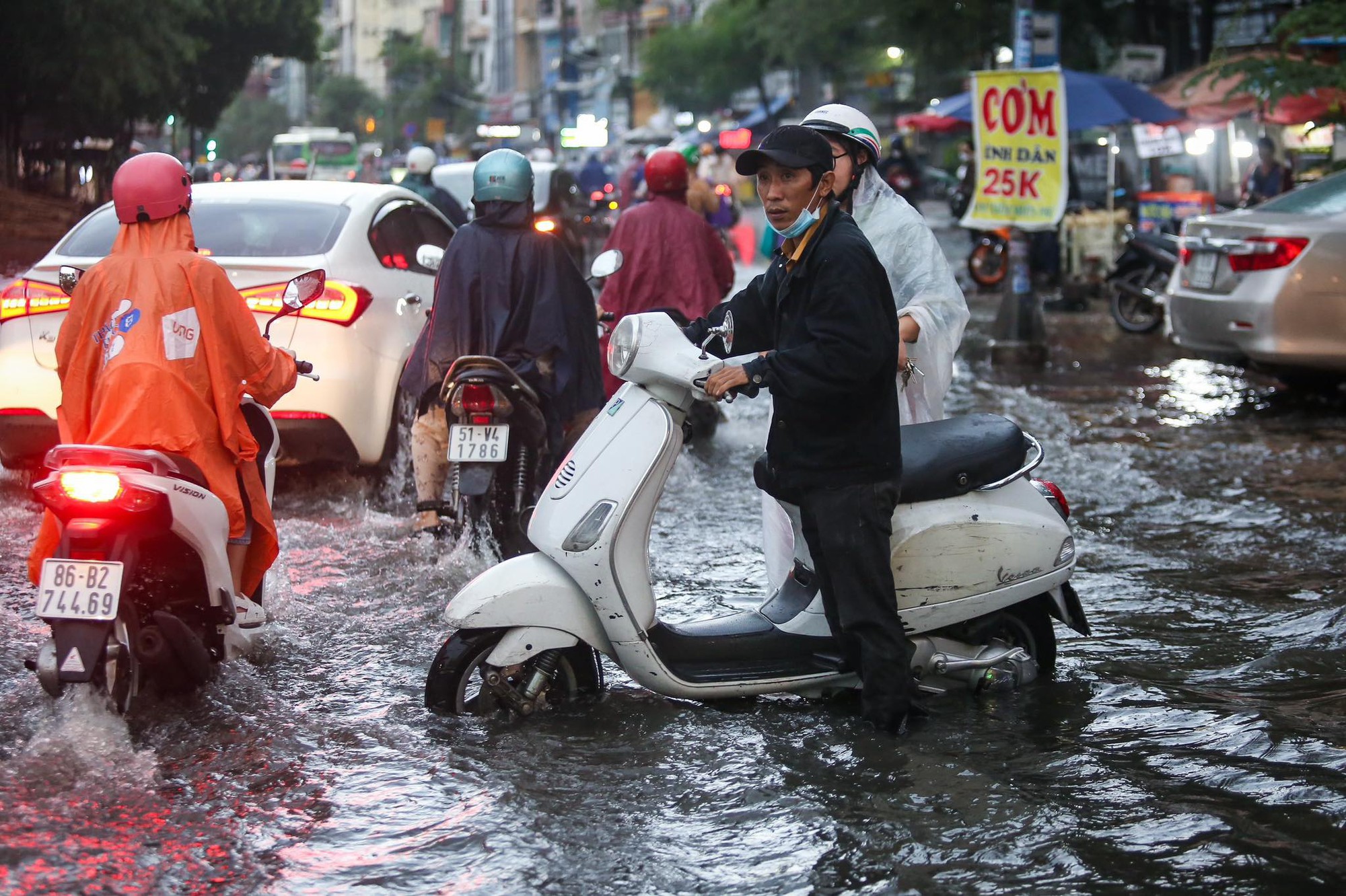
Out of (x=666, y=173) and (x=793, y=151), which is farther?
(x=666, y=173)

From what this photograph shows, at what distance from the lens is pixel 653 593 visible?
4.63m

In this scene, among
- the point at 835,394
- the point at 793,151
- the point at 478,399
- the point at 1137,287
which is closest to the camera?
the point at 835,394

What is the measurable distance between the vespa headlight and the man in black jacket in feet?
0.80

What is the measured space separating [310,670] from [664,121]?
69299 mm

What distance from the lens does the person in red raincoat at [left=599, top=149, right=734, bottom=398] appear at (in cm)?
900

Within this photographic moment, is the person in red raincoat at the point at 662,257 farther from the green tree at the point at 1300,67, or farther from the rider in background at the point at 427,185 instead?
the green tree at the point at 1300,67

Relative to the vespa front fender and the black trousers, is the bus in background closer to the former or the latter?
the vespa front fender

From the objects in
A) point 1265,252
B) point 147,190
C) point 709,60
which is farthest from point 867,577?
point 709,60

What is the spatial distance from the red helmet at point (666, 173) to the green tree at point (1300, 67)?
24.4ft

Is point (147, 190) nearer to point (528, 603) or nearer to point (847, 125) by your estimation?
point (528, 603)

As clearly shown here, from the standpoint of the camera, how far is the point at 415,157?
1425 cm

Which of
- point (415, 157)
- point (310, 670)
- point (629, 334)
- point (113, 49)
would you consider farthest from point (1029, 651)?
point (113, 49)

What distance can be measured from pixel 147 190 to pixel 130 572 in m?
1.11

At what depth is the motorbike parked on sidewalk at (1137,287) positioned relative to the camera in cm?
1551
